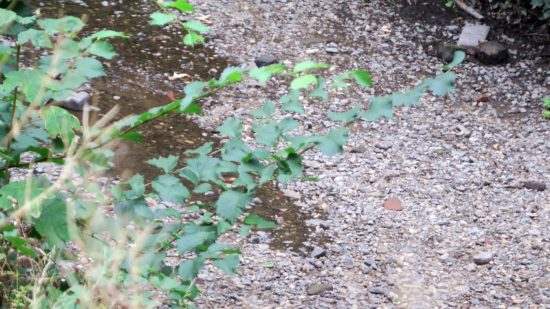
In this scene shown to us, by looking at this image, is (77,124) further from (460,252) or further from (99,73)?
(460,252)

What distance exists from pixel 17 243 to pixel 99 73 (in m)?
0.47

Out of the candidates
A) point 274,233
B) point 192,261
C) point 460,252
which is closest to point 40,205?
point 192,261

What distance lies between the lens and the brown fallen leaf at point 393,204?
15.7 feet

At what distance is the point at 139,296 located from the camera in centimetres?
218

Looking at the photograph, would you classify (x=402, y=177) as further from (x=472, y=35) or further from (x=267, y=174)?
(x=267, y=174)

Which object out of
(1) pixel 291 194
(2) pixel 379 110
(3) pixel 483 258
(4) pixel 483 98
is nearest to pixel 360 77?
(2) pixel 379 110

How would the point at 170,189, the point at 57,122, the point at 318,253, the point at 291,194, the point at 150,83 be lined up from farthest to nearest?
the point at 150,83, the point at 291,194, the point at 318,253, the point at 170,189, the point at 57,122

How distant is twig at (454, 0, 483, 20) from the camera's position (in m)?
6.68

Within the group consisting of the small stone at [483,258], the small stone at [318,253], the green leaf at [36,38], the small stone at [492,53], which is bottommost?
the small stone at [318,253]

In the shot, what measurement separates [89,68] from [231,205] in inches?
19.9

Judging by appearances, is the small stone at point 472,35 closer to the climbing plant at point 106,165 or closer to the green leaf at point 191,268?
the climbing plant at point 106,165

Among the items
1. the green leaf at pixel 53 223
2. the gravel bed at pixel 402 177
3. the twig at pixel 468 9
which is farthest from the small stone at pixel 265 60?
the green leaf at pixel 53 223

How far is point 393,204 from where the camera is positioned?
4.81m

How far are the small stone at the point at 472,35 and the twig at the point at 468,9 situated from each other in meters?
0.20
